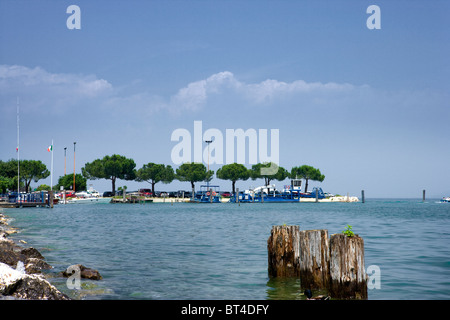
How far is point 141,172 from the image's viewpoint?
536ft

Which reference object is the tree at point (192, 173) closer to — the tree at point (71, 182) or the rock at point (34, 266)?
the tree at point (71, 182)

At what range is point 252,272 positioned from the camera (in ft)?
56.2

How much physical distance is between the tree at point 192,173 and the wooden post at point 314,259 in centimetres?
15629

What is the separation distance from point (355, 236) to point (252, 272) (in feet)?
23.4

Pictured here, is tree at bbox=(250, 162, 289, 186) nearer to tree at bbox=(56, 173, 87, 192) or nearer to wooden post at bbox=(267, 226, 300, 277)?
tree at bbox=(56, 173, 87, 192)

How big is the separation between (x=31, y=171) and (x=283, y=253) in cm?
13671

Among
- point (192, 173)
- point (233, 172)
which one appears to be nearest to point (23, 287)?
point (192, 173)

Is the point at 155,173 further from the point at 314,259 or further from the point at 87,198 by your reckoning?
the point at 314,259

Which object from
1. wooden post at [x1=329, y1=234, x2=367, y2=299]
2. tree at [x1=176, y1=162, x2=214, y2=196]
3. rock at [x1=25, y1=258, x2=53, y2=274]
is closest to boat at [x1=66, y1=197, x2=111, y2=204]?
tree at [x1=176, y1=162, x2=214, y2=196]

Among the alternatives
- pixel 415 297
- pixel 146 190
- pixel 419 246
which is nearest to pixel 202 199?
pixel 146 190

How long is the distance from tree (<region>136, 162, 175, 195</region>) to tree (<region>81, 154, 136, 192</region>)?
299cm

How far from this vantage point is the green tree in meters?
135

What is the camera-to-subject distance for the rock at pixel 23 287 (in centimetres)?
928
